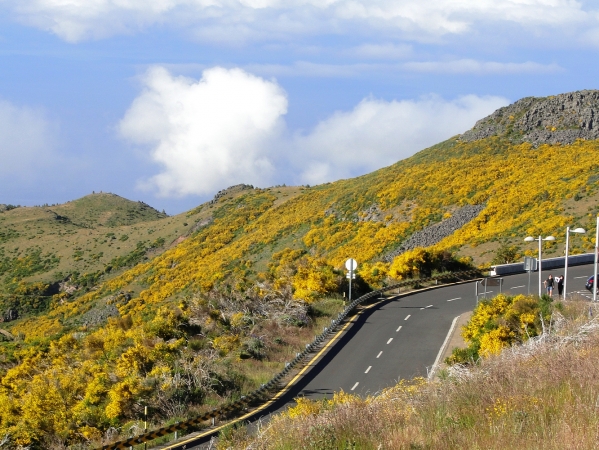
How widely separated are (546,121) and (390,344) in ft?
223

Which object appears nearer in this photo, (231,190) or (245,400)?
(245,400)

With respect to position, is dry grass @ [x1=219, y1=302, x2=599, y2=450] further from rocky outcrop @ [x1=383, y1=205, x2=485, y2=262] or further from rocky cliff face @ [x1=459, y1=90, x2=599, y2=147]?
rocky cliff face @ [x1=459, y1=90, x2=599, y2=147]

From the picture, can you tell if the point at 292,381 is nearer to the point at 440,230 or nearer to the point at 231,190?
the point at 440,230

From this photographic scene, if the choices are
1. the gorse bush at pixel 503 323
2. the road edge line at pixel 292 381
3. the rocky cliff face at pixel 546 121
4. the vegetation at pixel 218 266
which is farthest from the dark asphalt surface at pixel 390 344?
the rocky cliff face at pixel 546 121

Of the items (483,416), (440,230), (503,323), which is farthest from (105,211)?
(483,416)

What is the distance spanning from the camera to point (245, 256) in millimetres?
71875

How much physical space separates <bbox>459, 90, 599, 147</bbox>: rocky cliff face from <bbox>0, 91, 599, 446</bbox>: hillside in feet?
0.90

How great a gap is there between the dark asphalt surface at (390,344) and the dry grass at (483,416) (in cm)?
775

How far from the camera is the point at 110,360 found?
2319cm

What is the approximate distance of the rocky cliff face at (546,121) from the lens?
79.8 m

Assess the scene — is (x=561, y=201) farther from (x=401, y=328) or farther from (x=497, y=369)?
(x=497, y=369)

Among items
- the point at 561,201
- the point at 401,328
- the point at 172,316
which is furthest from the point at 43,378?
the point at 561,201

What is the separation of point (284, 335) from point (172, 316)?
4.72m

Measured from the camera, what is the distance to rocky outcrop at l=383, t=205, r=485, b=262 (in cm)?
5897
